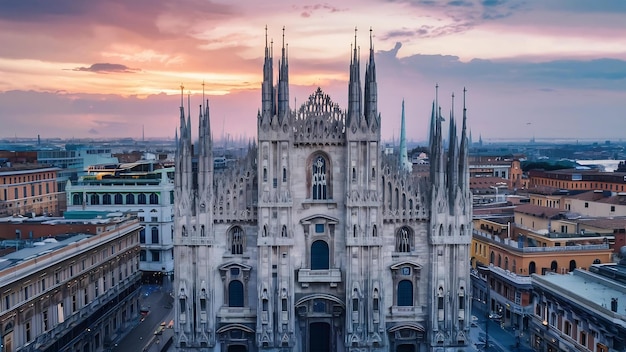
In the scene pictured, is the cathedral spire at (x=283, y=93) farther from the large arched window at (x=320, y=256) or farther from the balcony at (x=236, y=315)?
the balcony at (x=236, y=315)

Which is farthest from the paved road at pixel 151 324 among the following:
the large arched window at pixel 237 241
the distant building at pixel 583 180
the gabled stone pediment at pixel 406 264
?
the distant building at pixel 583 180

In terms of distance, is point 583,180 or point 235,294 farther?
point 583,180

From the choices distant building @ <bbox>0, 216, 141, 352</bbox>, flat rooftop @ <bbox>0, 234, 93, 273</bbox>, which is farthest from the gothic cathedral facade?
flat rooftop @ <bbox>0, 234, 93, 273</bbox>

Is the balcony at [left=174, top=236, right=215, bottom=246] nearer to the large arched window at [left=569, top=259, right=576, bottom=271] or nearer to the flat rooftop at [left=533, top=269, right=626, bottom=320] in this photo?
the flat rooftop at [left=533, top=269, right=626, bottom=320]

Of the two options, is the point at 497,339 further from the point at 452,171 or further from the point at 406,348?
the point at 452,171

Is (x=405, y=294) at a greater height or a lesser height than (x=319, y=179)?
lesser

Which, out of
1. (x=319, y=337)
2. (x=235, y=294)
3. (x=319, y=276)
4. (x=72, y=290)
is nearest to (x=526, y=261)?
(x=319, y=337)

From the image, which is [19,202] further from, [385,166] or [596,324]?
[596,324]

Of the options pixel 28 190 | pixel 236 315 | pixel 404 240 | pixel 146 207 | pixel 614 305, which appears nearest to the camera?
pixel 614 305
